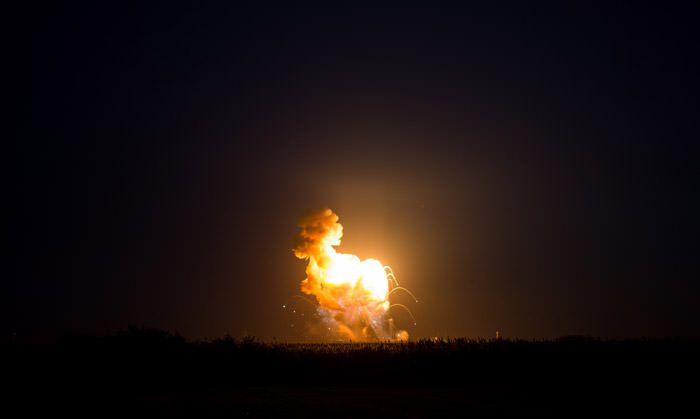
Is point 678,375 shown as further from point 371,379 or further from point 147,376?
point 147,376

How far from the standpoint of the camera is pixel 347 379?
154ft

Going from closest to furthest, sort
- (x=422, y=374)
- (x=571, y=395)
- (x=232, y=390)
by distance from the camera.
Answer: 1. (x=571, y=395)
2. (x=232, y=390)
3. (x=422, y=374)

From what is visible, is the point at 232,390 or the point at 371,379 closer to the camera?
the point at 232,390

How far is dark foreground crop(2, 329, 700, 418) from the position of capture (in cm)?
3250

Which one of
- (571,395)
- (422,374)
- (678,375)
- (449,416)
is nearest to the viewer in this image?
(449,416)

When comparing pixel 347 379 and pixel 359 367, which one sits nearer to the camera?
pixel 347 379

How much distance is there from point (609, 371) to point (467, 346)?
11.6 m

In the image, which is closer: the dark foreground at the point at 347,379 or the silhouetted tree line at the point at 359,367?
the dark foreground at the point at 347,379

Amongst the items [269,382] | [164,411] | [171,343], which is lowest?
[164,411]

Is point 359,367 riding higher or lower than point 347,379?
higher

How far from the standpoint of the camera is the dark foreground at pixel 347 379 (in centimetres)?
3250

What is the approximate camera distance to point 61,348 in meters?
51.3

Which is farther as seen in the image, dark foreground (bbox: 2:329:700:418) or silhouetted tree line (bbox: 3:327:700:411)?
silhouetted tree line (bbox: 3:327:700:411)

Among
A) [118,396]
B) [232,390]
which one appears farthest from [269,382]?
[118,396]
